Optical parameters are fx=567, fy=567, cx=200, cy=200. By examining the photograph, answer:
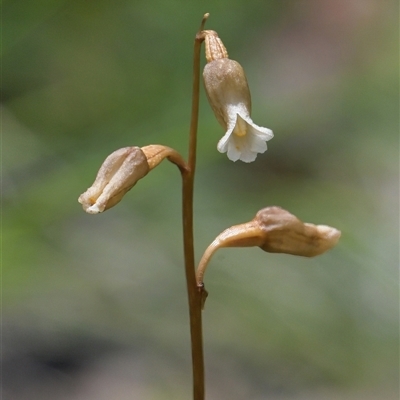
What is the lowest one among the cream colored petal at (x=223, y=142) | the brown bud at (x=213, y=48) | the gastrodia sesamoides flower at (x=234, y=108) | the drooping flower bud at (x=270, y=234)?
the drooping flower bud at (x=270, y=234)

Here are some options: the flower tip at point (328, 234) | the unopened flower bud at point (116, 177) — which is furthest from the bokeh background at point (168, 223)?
the unopened flower bud at point (116, 177)

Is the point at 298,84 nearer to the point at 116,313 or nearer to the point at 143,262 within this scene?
the point at 143,262

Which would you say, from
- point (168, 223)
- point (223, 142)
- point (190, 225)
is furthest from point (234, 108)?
point (168, 223)

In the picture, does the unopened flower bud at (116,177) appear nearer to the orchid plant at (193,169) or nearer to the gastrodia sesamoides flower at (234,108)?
the orchid plant at (193,169)

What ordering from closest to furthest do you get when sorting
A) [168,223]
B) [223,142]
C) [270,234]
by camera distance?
[223,142]
[270,234]
[168,223]

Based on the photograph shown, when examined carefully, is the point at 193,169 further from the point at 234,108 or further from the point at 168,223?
the point at 168,223

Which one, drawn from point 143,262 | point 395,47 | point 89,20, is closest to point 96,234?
point 143,262
